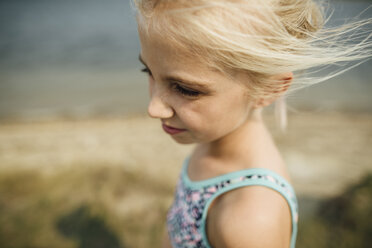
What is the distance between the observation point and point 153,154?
4.28 meters

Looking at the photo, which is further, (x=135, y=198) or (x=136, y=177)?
(x=136, y=177)

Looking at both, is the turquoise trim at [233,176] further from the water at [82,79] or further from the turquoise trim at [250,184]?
the water at [82,79]

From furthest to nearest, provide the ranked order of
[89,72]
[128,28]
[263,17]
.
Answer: [128,28] < [89,72] < [263,17]

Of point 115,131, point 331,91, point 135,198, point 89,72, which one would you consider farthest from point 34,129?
point 331,91

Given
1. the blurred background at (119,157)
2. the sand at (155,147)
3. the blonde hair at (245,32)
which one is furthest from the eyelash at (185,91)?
the sand at (155,147)

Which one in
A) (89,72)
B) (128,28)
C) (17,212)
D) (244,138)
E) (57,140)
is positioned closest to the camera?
(244,138)

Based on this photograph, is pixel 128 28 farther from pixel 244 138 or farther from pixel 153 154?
pixel 244 138

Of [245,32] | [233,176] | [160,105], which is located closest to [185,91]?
[160,105]

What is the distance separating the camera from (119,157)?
13.3 feet

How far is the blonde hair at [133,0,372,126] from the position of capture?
0.86m

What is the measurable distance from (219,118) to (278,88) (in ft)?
0.85

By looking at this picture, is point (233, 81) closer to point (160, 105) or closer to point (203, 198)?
point (160, 105)

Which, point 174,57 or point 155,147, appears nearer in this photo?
point 174,57

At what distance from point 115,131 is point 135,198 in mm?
2453
